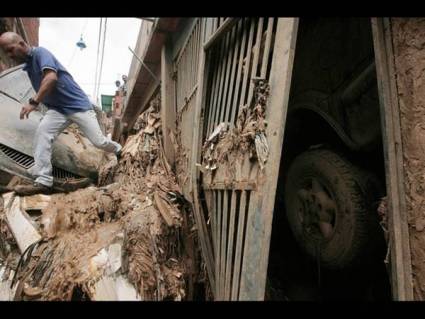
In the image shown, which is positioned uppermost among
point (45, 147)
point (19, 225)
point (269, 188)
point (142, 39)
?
point (142, 39)

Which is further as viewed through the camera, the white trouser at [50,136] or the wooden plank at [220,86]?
the white trouser at [50,136]

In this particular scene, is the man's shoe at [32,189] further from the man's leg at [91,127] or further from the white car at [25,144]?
the man's leg at [91,127]

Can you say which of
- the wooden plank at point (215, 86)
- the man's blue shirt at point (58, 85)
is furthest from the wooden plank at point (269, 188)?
the man's blue shirt at point (58, 85)

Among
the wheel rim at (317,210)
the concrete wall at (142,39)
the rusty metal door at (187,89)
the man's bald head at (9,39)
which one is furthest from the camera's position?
the concrete wall at (142,39)

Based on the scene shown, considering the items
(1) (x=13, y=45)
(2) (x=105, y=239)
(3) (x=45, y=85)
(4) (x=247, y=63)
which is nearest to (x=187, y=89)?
(4) (x=247, y=63)

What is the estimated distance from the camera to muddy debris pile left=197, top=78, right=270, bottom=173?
57.6 inches

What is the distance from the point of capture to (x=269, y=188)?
1.33 m

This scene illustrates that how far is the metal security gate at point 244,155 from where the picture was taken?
52.9 inches

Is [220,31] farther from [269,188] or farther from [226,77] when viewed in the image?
[269,188]

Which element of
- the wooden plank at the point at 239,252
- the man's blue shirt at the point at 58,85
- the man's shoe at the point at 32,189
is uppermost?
the man's blue shirt at the point at 58,85

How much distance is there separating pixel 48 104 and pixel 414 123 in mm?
3586

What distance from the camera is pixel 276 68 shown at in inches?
57.8

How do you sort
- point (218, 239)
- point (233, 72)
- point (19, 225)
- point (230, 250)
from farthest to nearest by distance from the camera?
point (19, 225)
point (233, 72)
point (218, 239)
point (230, 250)

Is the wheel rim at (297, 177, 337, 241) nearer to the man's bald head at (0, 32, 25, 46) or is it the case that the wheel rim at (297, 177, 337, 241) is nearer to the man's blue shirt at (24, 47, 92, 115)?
the man's blue shirt at (24, 47, 92, 115)
